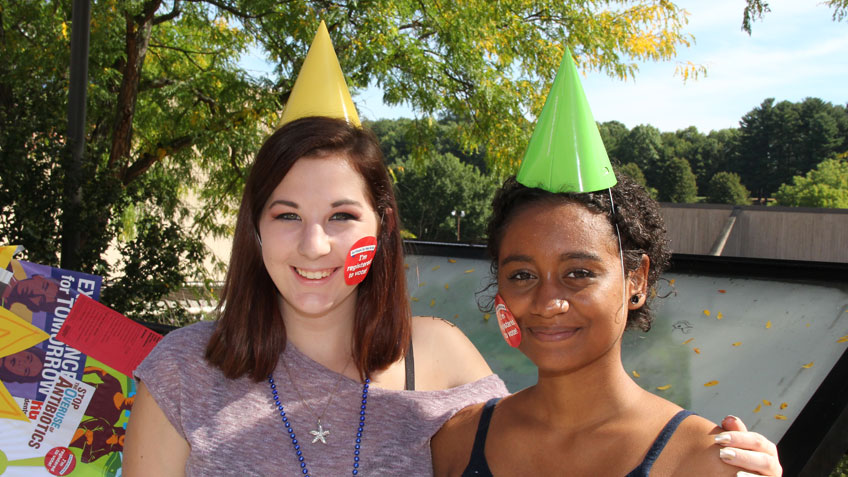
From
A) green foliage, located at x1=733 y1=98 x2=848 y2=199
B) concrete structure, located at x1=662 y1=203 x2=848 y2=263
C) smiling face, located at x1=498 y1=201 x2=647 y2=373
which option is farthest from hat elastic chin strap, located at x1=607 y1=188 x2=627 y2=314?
green foliage, located at x1=733 y1=98 x2=848 y2=199

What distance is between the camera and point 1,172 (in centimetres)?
565

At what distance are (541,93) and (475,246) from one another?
4571mm

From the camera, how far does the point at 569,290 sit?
1.47m

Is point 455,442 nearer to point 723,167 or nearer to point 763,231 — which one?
point 763,231

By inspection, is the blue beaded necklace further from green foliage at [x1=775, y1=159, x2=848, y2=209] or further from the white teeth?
green foliage at [x1=775, y1=159, x2=848, y2=209]

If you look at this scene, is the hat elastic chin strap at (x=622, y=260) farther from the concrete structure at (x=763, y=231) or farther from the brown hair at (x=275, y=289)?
the concrete structure at (x=763, y=231)

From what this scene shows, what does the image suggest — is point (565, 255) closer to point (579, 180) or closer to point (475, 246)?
point (579, 180)

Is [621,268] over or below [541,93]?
below

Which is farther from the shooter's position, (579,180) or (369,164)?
(369,164)

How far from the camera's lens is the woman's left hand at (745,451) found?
4.02ft

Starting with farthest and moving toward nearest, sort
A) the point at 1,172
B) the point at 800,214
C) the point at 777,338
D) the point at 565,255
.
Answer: the point at 800,214
the point at 1,172
the point at 777,338
the point at 565,255

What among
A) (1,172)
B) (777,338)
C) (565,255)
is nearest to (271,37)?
(1,172)

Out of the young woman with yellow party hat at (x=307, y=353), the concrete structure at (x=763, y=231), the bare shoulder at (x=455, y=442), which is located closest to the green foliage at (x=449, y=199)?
the concrete structure at (x=763, y=231)

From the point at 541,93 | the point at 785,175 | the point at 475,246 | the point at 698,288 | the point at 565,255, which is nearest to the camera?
the point at 565,255
